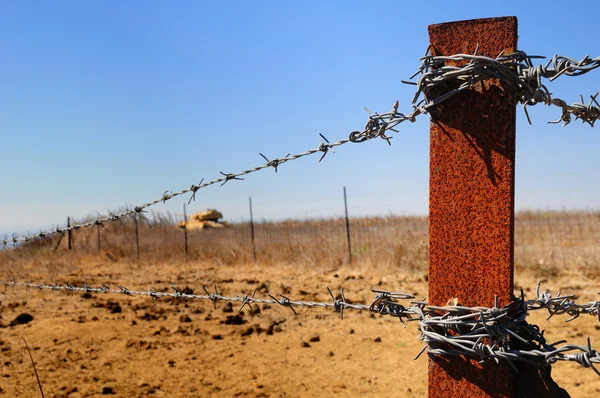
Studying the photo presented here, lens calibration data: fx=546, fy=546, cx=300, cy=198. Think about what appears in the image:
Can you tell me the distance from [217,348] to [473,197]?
4.19 meters

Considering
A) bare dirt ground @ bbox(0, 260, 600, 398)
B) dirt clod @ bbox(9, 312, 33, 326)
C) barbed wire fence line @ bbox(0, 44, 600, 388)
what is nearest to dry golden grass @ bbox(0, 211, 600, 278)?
bare dirt ground @ bbox(0, 260, 600, 398)

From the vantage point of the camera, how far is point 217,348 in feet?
17.0

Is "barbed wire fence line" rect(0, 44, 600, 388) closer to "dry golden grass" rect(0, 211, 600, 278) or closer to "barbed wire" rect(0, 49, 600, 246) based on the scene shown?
"barbed wire" rect(0, 49, 600, 246)

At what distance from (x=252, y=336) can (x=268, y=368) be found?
1086 mm

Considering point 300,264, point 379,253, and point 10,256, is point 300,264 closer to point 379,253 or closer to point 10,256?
point 379,253

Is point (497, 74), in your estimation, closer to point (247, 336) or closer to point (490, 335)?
point (490, 335)

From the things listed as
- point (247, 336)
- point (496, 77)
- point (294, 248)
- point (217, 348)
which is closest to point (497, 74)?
point (496, 77)

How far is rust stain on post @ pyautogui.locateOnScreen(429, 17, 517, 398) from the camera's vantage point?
140 cm

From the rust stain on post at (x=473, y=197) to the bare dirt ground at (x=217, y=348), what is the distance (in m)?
2.70

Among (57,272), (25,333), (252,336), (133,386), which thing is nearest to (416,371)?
(252,336)

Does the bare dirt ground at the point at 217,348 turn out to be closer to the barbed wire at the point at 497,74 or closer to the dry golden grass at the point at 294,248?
the dry golden grass at the point at 294,248

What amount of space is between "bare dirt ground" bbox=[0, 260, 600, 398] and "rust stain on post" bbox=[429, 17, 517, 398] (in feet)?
8.84

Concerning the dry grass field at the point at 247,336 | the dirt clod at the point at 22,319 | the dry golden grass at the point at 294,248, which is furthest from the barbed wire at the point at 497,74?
the dry golden grass at the point at 294,248

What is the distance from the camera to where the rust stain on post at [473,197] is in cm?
140
